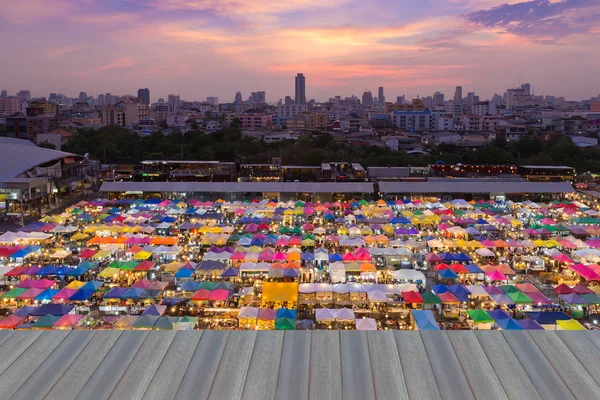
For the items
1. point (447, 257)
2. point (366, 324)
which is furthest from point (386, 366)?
point (447, 257)

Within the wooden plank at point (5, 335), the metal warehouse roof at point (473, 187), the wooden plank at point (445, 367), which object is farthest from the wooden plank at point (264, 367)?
the metal warehouse roof at point (473, 187)

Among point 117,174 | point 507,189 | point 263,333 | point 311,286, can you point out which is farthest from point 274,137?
point 263,333

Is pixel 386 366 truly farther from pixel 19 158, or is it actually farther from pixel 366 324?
pixel 19 158

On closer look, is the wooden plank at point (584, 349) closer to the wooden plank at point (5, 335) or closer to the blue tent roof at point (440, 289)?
the wooden plank at point (5, 335)

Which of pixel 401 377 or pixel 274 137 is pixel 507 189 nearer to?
pixel 401 377

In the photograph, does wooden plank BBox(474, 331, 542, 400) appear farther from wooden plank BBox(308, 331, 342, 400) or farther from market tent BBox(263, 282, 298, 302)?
market tent BBox(263, 282, 298, 302)

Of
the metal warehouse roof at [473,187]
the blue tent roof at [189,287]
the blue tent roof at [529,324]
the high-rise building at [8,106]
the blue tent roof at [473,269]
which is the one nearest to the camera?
the blue tent roof at [529,324]
